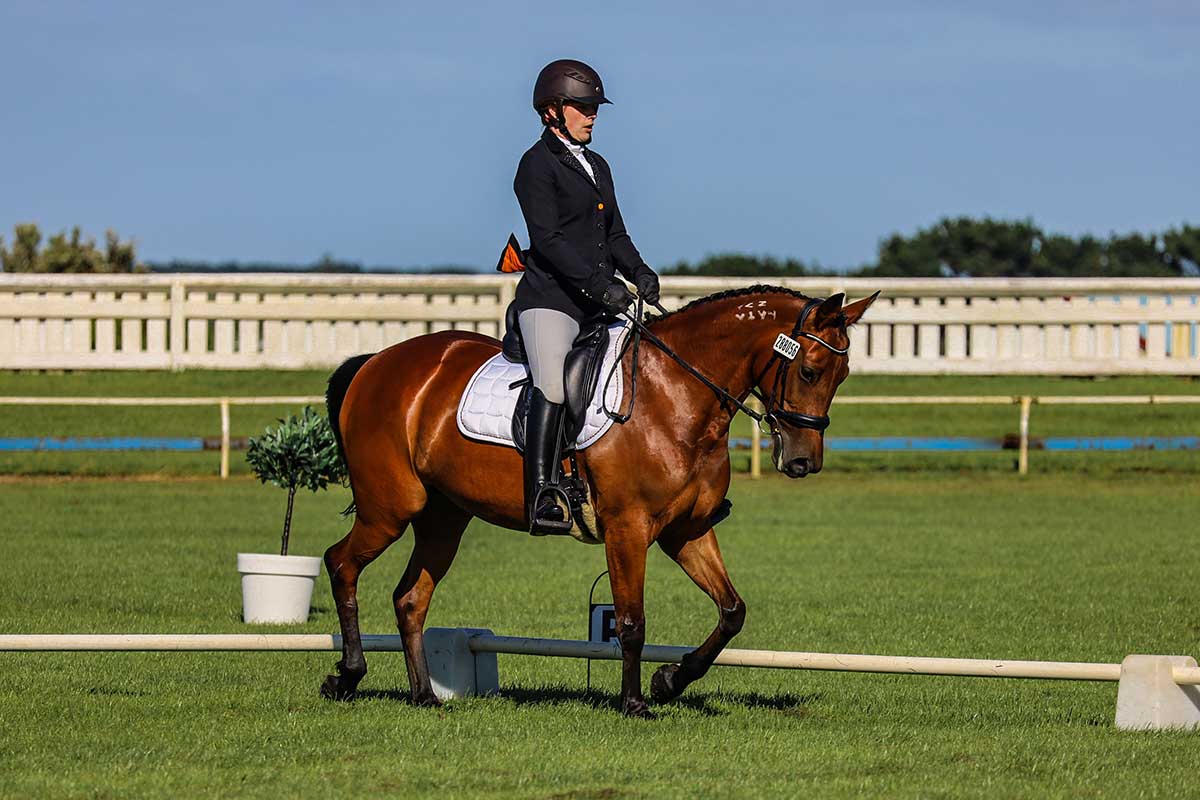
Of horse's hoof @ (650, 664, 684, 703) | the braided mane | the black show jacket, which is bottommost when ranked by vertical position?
horse's hoof @ (650, 664, 684, 703)

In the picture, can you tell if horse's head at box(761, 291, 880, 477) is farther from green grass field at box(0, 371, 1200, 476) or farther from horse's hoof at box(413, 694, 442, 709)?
green grass field at box(0, 371, 1200, 476)

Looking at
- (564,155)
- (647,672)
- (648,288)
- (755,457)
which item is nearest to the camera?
(648,288)

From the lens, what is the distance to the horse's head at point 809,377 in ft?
25.5

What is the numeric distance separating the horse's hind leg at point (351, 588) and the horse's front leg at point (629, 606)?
4.54 feet

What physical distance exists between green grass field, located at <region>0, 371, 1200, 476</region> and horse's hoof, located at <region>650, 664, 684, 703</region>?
18146 millimetres

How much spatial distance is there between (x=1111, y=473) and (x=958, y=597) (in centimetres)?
1258

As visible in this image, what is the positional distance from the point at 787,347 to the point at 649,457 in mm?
802

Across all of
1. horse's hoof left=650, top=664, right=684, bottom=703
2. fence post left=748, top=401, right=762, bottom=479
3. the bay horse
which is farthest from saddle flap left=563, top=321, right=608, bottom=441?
fence post left=748, top=401, right=762, bottom=479

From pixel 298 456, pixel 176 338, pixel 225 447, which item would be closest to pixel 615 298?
pixel 298 456

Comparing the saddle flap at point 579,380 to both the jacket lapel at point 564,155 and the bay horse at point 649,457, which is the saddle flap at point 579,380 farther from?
the jacket lapel at point 564,155

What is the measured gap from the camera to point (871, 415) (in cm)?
2967

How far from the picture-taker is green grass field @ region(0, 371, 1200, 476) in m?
26.8

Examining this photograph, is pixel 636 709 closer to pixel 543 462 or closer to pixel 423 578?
pixel 543 462

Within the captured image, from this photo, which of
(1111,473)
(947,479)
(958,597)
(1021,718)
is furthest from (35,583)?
(1111,473)
